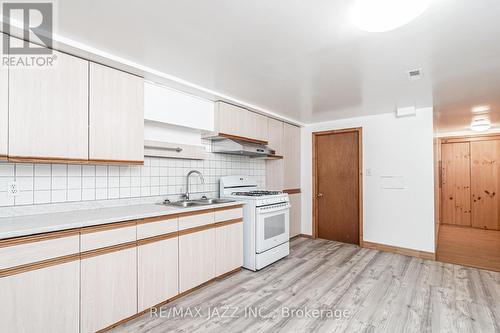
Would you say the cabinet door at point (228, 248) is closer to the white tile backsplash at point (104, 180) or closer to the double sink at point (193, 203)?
the double sink at point (193, 203)

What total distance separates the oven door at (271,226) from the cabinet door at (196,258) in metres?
0.68

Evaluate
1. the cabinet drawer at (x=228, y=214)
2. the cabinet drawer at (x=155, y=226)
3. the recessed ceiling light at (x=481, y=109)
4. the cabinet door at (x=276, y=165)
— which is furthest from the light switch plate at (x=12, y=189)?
the recessed ceiling light at (x=481, y=109)

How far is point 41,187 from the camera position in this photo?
2100 millimetres

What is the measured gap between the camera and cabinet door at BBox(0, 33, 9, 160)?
1.70 m

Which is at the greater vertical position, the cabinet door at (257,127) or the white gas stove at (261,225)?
the cabinet door at (257,127)

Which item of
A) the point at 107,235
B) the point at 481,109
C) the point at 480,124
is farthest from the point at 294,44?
the point at 480,124

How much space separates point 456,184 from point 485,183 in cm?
51

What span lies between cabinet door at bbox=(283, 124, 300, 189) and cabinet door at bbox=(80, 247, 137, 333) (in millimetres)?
3016

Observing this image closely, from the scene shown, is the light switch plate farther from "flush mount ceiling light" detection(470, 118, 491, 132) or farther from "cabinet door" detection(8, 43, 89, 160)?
"flush mount ceiling light" detection(470, 118, 491, 132)

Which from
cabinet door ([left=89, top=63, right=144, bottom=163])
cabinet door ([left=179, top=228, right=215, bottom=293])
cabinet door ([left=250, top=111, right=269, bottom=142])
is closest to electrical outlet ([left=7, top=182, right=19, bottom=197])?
cabinet door ([left=89, top=63, right=144, bottom=163])

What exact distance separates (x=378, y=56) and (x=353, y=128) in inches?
94.5

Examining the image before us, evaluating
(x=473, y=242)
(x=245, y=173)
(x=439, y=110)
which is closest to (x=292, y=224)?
(x=245, y=173)

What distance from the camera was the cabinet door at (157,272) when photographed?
85.1 inches

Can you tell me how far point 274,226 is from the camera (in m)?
3.52
